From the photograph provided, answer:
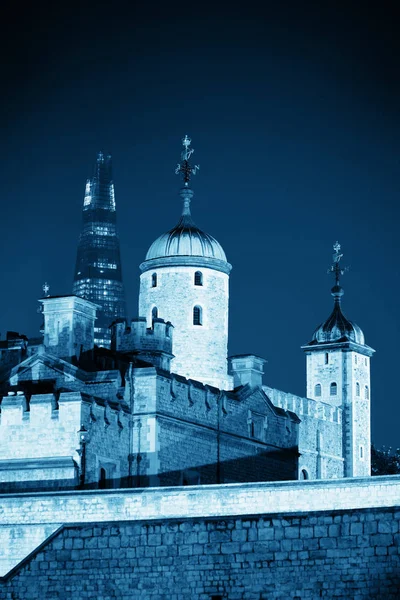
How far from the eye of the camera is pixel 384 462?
10712cm

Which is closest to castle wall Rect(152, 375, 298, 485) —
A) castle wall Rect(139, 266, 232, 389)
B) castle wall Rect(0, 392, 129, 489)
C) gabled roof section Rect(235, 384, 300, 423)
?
gabled roof section Rect(235, 384, 300, 423)

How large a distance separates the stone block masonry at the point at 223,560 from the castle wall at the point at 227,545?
0.9 inches

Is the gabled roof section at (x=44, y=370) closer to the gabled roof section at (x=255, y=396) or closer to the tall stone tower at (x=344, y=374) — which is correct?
the gabled roof section at (x=255, y=396)

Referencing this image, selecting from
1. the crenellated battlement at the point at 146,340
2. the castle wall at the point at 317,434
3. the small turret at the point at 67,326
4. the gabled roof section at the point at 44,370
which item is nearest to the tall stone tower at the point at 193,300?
the crenellated battlement at the point at 146,340

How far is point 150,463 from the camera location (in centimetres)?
4659

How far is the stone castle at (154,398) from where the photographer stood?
144 ft

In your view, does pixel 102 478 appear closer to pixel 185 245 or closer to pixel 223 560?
pixel 223 560

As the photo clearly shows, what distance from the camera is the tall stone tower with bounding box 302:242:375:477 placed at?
84.8 metres

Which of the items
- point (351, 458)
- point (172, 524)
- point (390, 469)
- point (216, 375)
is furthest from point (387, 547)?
point (390, 469)

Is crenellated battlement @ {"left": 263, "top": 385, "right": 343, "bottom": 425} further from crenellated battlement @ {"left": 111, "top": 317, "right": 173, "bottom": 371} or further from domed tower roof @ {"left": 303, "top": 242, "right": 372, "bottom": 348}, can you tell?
crenellated battlement @ {"left": 111, "top": 317, "right": 173, "bottom": 371}

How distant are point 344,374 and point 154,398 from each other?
3949 cm

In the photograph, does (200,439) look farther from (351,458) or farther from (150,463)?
(351,458)

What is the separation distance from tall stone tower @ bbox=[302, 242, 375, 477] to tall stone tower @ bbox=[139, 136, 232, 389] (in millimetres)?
21226

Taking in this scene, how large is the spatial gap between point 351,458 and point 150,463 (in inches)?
1509
